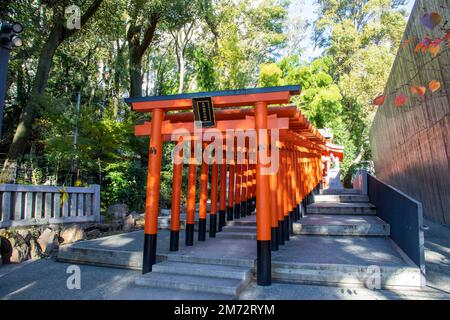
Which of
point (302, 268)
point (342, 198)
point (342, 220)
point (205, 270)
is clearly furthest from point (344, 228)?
point (342, 198)

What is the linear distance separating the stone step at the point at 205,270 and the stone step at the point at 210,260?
7 cm

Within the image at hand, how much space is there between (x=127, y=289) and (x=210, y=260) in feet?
3.83

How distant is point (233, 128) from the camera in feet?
15.6

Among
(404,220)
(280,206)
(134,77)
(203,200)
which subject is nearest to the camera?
(404,220)

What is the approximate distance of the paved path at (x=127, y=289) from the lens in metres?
3.93

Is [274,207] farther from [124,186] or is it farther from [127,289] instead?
[124,186]

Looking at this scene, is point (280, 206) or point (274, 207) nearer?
point (274, 207)

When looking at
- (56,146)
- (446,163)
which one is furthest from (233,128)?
(56,146)

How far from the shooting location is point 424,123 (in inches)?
325

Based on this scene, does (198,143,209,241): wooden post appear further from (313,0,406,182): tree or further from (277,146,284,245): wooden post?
(313,0,406,182): tree

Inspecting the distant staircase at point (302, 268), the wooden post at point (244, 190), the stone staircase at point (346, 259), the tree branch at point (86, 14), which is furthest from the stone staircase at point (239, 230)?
the tree branch at point (86, 14)

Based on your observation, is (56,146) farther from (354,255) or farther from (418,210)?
(418,210)

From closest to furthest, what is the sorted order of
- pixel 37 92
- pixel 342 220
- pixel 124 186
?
pixel 342 220, pixel 37 92, pixel 124 186

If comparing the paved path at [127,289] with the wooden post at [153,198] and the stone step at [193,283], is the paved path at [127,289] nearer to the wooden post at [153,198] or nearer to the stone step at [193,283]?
the stone step at [193,283]
